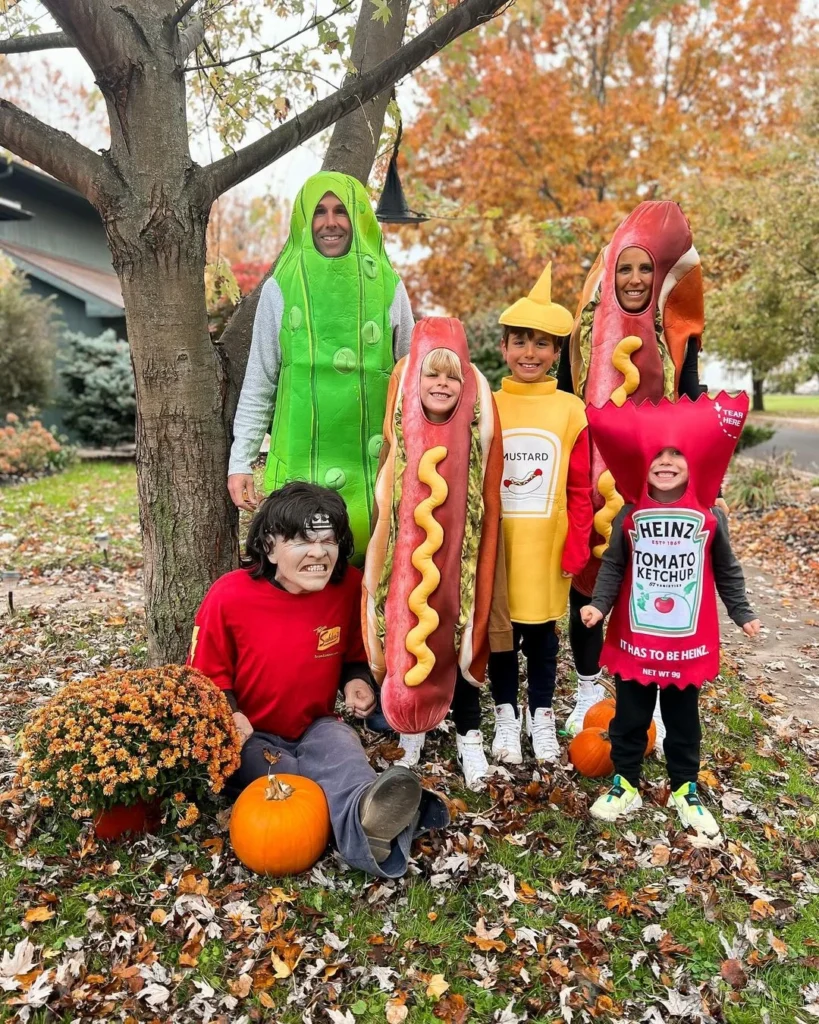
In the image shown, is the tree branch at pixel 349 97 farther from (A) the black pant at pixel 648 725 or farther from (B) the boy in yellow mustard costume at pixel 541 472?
(A) the black pant at pixel 648 725

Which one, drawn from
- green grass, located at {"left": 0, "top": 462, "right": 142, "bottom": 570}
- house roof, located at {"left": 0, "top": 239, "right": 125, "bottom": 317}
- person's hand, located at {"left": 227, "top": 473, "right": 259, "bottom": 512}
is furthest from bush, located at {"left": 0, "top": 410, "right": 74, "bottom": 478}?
person's hand, located at {"left": 227, "top": 473, "right": 259, "bottom": 512}

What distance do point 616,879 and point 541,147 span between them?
49.8 ft

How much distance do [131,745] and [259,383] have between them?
1536mm

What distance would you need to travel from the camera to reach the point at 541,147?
15.4m

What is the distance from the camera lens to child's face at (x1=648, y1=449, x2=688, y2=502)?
2938mm

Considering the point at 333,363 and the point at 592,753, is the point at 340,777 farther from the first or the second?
the point at 333,363

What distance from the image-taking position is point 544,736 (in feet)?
12.1

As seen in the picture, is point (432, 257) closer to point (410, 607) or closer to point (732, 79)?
point (732, 79)

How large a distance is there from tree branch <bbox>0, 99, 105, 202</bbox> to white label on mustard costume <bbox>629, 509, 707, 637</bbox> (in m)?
2.69

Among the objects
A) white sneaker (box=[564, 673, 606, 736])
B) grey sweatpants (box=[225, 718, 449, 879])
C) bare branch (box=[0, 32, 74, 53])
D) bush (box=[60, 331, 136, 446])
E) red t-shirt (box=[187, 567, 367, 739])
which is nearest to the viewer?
grey sweatpants (box=[225, 718, 449, 879])

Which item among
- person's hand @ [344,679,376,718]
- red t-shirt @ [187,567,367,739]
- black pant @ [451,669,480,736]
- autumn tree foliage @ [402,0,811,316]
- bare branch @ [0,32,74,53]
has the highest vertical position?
autumn tree foliage @ [402,0,811,316]

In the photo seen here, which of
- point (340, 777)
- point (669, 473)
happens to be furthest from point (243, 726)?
point (669, 473)

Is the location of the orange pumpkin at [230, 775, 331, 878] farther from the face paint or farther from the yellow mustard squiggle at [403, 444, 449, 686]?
the face paint

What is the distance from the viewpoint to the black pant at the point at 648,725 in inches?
123
